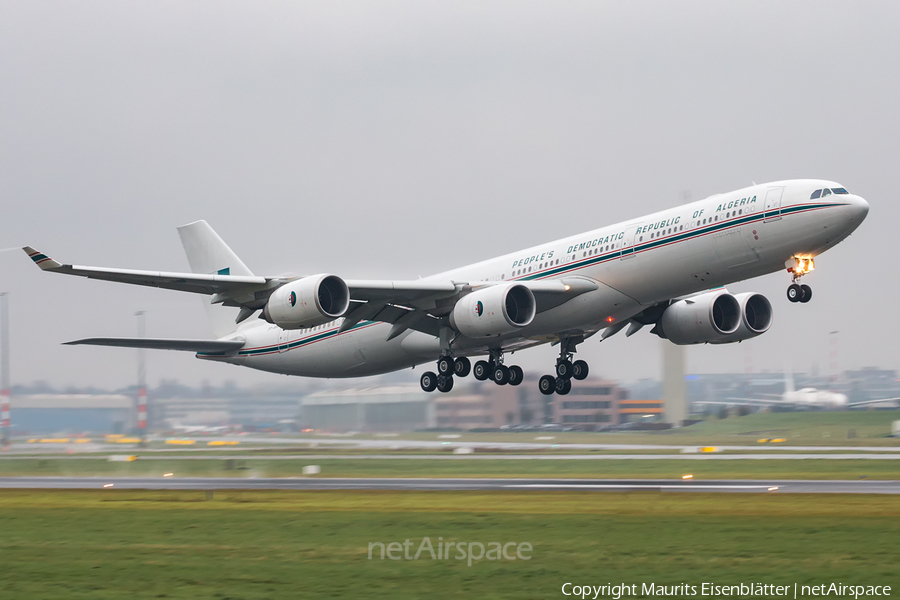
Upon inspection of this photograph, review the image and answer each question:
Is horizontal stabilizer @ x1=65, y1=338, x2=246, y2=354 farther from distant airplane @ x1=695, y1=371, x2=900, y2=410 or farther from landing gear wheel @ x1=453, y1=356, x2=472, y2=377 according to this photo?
distant airplane @ x1=695, y1=371, x2=900, y2=410

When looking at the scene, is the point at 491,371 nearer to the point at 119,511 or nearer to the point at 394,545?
the point at 119,511

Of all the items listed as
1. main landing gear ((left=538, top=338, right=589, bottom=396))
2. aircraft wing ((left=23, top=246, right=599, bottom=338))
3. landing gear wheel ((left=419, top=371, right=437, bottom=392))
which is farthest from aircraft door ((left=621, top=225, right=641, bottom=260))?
landing gear wheel ((left=419, top=371, right=437, bottom=392))

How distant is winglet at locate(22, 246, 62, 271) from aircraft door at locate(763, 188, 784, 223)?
69.1 feet

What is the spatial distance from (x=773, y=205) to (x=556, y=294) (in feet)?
25.4

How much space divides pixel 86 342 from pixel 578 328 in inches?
719

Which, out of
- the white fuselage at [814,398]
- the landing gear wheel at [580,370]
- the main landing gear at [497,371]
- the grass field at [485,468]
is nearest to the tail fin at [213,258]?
the grass field at [485,468]

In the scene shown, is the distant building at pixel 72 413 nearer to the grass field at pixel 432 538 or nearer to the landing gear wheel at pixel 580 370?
the grass field at pixel 432 538

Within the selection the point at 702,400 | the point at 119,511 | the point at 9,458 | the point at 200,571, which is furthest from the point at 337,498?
the point at 702,400

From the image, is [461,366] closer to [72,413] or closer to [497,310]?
[497,310]

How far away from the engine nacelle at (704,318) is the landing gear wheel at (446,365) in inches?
329

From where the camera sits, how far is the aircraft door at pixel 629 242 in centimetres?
3288

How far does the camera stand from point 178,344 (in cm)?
4356

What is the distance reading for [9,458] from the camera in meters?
59.3

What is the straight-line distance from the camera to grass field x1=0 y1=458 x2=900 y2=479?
4188 centimetres
